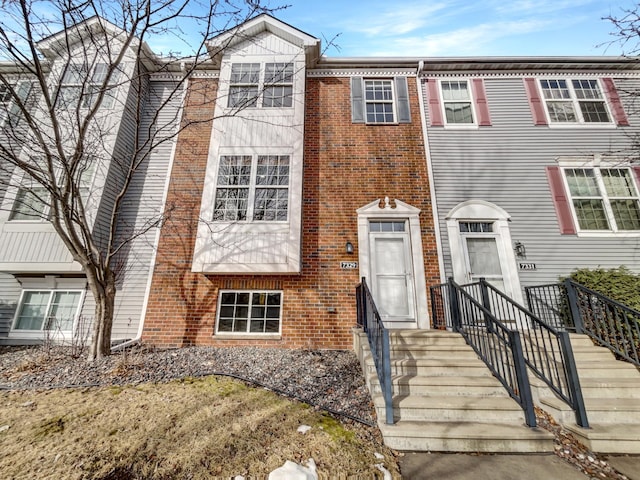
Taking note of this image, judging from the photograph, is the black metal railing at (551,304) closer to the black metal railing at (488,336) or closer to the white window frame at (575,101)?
the black metal railing at (488,336)

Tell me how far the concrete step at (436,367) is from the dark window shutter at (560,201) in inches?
196

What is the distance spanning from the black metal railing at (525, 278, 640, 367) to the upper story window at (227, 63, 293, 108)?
7.92 meters

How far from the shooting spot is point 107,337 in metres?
4.84

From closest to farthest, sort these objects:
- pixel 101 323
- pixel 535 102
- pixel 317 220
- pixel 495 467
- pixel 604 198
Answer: pixel 495 467, pixel 101 323, pixel 317 220, pixel 604 198, pixel 535 102

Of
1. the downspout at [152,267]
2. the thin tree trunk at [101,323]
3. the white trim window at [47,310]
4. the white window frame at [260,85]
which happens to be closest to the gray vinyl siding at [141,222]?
the downspout at [152,267]

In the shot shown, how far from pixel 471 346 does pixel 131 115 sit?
10.1 metres

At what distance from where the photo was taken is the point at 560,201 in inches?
271

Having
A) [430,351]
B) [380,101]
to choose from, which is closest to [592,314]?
[430,351]

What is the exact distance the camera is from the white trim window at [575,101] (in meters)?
7.61

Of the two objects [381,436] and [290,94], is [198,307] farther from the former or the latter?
[290,94]

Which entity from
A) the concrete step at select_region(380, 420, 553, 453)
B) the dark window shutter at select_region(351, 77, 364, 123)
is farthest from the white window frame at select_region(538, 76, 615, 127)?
the concrete step at select_region(380, 420, 553, 453)

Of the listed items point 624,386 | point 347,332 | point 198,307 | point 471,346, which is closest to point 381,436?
point 471,346

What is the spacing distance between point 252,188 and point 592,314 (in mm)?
7610

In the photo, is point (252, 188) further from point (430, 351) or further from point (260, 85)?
point (430, 351)
